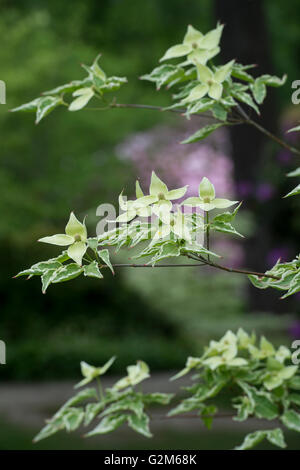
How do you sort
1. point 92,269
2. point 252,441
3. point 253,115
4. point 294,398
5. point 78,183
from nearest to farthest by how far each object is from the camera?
1. point 92,269
2. point 252,441
3. point 294,398
4. point 253,115
5. point 78,183

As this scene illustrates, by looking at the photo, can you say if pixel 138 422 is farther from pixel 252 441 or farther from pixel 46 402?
pixel 46 402

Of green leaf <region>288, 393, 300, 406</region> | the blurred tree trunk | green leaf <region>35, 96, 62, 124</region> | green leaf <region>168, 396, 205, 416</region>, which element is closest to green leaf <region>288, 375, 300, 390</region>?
green leaf <region>288, 393, 300, 406</region>

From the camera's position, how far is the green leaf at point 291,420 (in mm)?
2041

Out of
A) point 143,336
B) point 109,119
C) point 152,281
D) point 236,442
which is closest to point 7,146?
point 109,119

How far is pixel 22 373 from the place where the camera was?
6.71 m

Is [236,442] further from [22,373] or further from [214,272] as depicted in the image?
[214,272]

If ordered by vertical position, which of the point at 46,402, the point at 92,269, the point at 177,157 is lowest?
the point at 92,269

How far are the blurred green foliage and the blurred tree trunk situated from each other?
4.06 feet

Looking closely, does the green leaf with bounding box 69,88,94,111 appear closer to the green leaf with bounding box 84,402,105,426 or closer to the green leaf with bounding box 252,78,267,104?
the green leaf with bounding box 252,78,267,104

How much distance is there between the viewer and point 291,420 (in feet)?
6.76

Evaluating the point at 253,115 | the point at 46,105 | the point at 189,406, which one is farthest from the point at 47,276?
the point at 253,115

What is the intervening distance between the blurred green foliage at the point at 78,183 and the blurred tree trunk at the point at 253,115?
1.24m

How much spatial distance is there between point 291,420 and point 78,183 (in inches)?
366

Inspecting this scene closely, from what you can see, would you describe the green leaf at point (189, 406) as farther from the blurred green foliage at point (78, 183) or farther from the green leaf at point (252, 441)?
the blurred green foliage at point (78, 183)
